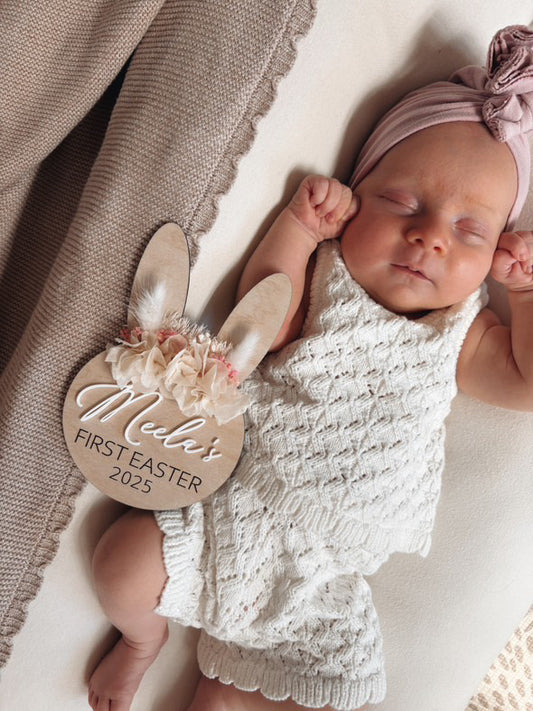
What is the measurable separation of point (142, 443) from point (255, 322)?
268mm

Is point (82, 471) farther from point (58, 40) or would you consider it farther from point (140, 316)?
point (58, 40)

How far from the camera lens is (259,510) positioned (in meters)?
1.06

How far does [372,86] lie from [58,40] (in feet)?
1.82

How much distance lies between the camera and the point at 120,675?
3.80 ft

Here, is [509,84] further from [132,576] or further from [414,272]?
[132,576]

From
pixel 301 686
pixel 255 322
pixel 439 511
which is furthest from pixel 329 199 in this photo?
pixel 301 686

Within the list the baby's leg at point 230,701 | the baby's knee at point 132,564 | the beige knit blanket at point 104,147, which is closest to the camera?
the beige knit blanket at point 104,147

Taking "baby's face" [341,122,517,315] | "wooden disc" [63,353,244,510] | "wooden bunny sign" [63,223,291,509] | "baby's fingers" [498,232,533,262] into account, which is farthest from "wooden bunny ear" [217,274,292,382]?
"baby's fingers" [498,232,533,262]

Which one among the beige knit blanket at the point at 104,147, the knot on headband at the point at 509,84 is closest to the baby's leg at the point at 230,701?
the beige knit blanket at the point at 104,147

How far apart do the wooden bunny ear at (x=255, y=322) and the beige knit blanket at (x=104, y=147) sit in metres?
0.12

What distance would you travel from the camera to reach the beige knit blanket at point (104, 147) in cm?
90

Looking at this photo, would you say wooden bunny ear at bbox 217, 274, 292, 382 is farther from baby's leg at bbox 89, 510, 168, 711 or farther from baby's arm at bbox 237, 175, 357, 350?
baby's leg at bbox 89, 510, 168, 711

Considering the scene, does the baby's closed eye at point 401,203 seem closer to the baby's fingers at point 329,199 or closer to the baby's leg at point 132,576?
the baby's fingers at point 329,199

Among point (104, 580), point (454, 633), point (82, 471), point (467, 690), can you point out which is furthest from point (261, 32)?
point (467, 690)
